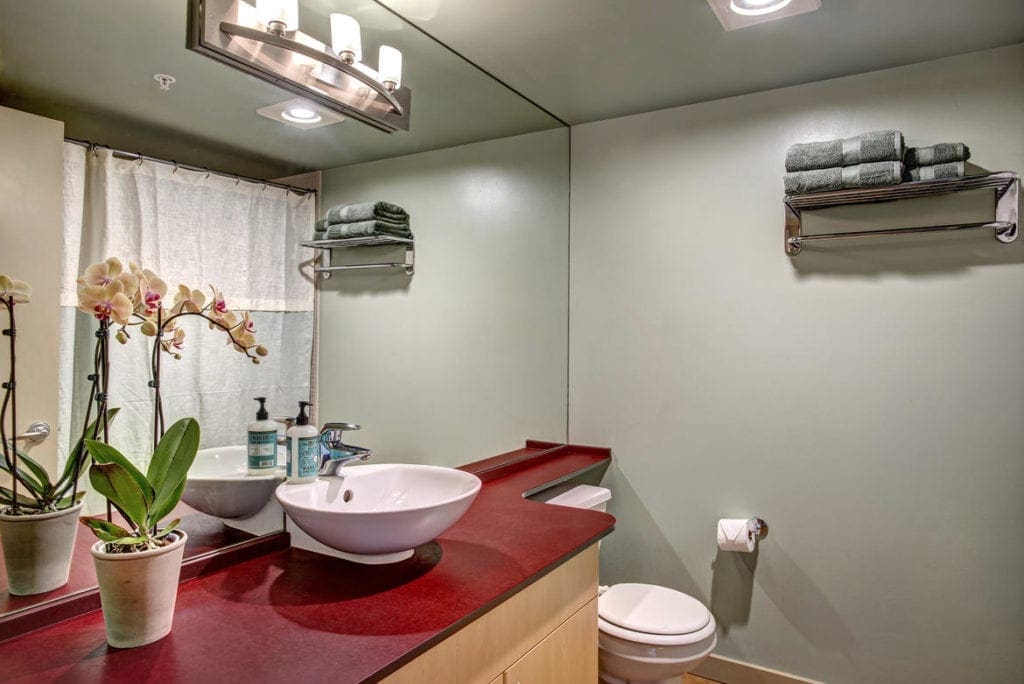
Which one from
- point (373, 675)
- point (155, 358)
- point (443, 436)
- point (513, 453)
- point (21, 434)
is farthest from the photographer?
point (513, 453)

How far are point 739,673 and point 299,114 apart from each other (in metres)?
2.47

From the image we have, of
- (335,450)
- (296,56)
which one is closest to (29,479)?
(335,450)

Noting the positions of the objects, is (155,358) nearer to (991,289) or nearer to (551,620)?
(551,620)

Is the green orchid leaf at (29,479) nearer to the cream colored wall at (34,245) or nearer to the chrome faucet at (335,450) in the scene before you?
the cream colored wall at (34,245)

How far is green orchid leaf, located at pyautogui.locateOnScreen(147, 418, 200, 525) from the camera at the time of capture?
3.51 ft

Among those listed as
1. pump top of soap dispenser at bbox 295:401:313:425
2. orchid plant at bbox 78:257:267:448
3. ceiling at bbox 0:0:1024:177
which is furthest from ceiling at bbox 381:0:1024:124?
pump top of soap dispenser at bbox 295:401:313:425

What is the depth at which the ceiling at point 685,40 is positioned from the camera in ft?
6.00

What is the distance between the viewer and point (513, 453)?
259 cm

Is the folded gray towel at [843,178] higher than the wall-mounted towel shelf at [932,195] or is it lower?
higher

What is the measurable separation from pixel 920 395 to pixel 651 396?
3.11 feet

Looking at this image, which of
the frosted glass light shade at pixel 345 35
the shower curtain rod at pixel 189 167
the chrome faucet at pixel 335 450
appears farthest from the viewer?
the frosted glass light shade at pixel 345 35

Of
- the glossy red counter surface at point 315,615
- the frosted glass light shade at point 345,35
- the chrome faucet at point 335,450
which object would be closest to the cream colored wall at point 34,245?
the glossy red counter surface at point 315,615

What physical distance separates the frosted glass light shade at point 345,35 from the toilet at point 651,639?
1.80 metres

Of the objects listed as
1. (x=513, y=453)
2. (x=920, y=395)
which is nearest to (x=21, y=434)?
(x=513, y=453)
